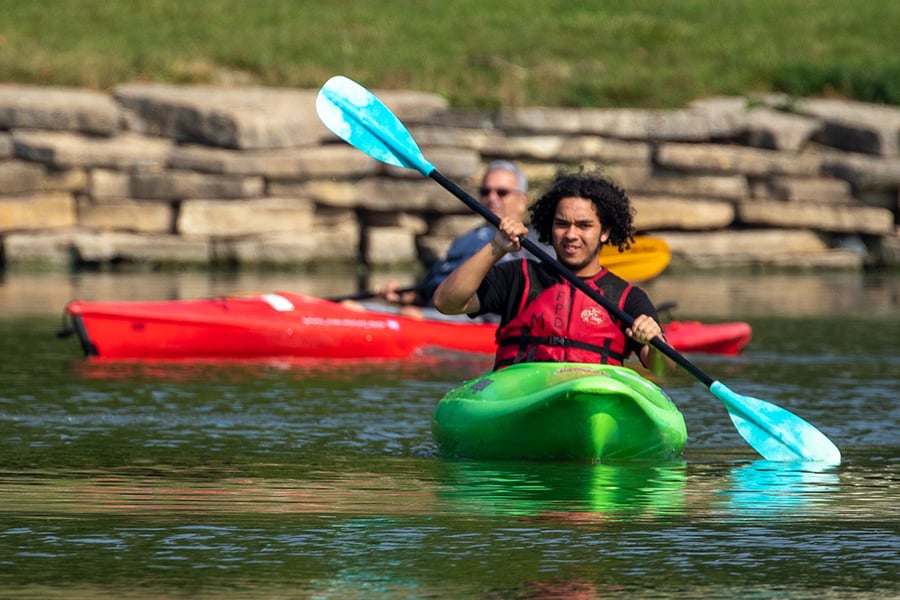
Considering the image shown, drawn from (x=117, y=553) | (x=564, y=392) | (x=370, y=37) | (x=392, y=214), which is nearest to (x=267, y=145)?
(x=392, y=214)

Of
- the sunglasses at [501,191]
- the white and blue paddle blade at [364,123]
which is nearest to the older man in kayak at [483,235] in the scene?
the sunglasses at [501,191]

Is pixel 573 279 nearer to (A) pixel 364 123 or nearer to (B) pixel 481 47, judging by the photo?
(A) pixel 364 123

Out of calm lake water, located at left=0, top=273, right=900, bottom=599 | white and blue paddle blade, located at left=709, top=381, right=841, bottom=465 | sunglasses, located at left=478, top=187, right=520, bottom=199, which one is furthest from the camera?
sunglasses, located at left=478, top=187, right=520, bottom=199

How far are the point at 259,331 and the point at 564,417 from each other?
4017mm

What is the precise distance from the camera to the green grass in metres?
17.7

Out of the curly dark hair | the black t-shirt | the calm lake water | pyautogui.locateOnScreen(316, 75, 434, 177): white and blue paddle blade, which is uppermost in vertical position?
pyautogui.locateOnScreen(316, 75, 434, 177): white and blue paddle blade

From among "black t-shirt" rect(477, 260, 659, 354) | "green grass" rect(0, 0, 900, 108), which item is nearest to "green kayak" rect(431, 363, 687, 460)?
"black t-shirt" rect(477, 260, 659, 354)

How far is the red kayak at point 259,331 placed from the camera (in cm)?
908

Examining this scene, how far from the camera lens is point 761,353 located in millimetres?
9766

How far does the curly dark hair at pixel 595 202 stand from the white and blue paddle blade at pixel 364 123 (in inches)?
31.5

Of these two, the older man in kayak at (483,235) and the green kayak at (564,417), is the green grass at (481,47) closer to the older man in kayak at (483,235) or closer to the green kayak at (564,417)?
the older man in kayak at (483,235)

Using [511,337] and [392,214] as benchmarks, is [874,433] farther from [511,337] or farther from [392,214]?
[392,214]

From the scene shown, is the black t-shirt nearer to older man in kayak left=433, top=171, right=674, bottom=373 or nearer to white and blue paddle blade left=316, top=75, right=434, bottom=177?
older man in kayak left=433, top=171, right=674, bottom=373

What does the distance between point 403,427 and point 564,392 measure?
4.88ft
